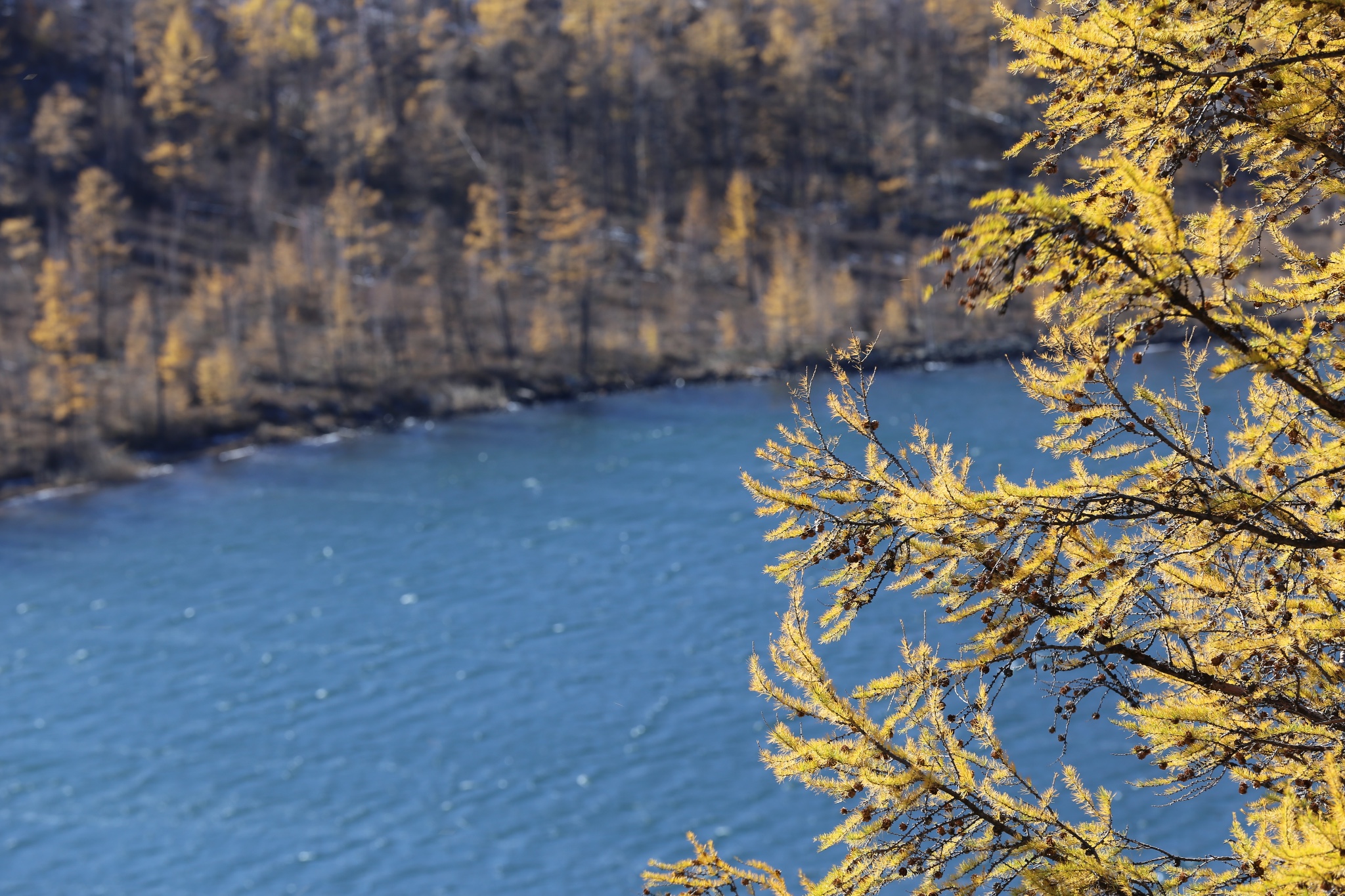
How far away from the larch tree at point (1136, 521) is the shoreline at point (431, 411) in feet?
122

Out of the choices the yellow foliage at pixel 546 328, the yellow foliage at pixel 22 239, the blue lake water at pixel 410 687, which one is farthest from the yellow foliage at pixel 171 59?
the blue lake water at pixel 410 687

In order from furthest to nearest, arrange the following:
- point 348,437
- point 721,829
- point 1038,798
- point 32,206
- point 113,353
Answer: point 32,206, point 113,353, point 348,437, point 721,829, point 1038,798

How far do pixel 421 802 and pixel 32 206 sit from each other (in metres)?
74.3

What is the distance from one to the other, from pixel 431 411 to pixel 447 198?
137 ft

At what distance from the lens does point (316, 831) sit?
2092cm

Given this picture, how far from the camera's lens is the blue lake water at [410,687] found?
19953 mm

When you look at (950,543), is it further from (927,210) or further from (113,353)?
(927,210)

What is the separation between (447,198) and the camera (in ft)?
323

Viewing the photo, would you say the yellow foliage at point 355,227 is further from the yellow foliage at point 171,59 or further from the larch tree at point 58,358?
the larch tree at point 58,358

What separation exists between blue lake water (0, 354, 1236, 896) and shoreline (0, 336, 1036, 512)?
2925mm

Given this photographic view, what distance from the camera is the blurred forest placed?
6338 cm

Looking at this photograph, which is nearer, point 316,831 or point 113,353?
point 316,831

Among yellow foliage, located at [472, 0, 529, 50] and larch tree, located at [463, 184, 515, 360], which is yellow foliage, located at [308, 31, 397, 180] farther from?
yellow foliage, located at [472, 0, 529, 50]

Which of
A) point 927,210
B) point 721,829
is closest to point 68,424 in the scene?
point 721,829
